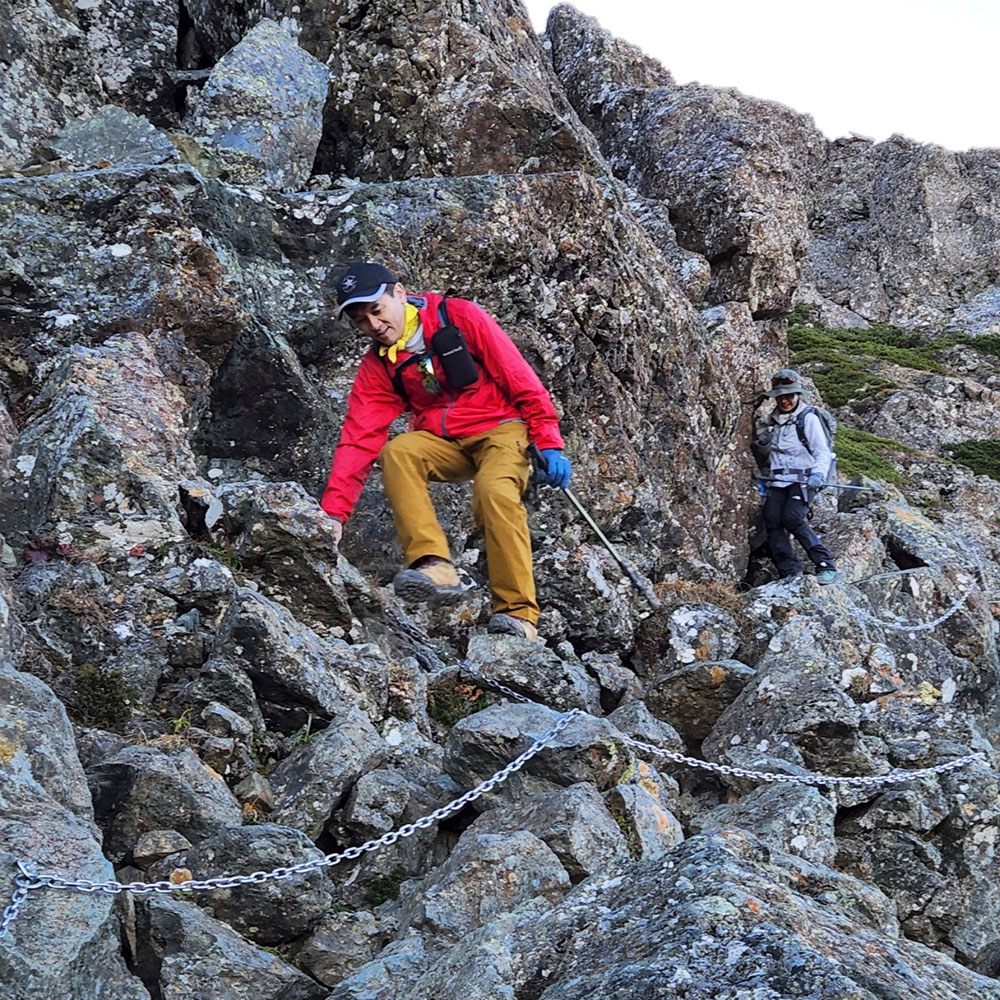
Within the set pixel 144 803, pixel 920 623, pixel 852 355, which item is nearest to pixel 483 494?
pixel 144 803

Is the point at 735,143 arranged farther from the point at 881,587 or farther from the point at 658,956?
the point at 658,956

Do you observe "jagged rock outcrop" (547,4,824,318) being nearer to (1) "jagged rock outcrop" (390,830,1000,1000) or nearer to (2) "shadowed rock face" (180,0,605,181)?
(2) "shadowed rock face" (180,0,605,181)

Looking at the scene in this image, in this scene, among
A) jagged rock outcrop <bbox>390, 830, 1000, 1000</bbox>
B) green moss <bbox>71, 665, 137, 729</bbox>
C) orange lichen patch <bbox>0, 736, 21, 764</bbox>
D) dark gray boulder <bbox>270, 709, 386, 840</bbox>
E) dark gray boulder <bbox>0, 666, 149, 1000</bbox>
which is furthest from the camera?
green moss <bbox>71, 665, 137, 729</bbox>

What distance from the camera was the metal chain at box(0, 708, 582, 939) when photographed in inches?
189

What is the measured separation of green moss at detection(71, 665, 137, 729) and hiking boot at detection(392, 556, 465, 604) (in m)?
2.42

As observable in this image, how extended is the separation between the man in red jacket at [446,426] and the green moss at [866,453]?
17.8 metres

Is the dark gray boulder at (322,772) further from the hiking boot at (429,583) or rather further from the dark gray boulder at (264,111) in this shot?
the dark gray boulder at (264,111)

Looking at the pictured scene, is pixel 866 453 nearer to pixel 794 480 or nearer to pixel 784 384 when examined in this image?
pixel 784 384

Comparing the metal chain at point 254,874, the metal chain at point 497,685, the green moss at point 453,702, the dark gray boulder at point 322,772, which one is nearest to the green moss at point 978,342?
the metal chain at point 497,685

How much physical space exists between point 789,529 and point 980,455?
68.4 ft

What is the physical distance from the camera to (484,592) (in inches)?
473

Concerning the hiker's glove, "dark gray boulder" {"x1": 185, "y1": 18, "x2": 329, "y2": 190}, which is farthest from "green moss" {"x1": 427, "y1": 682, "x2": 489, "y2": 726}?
"dark gray boulder" {"x1": 185, "y1": 18, "x2": 329, "y2": 190}

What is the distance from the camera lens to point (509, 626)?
32.4ft

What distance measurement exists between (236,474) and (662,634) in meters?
5.49
